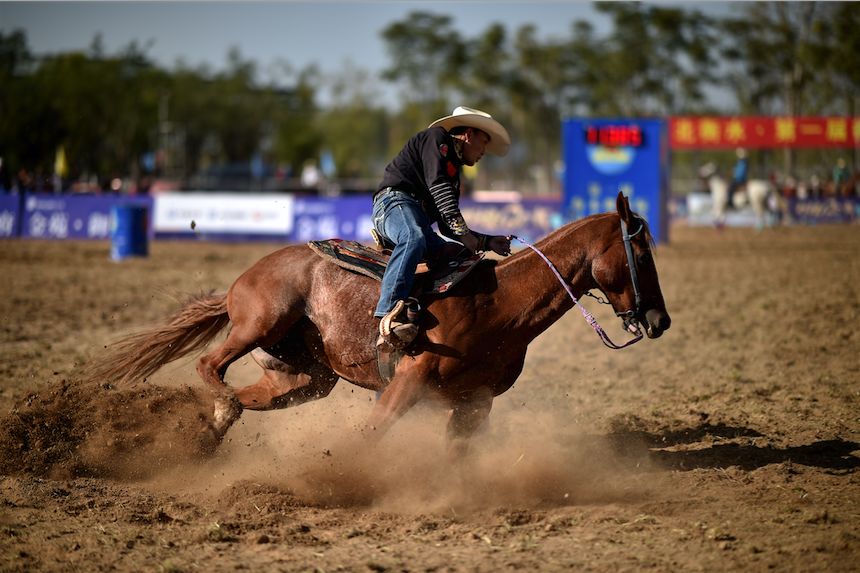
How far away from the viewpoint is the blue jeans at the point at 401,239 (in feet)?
18.7

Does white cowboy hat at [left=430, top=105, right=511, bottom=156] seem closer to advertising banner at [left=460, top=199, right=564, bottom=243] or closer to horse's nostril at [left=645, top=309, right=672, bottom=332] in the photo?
horse's nostril at [left=645, top=309, right=672, bottom=332]

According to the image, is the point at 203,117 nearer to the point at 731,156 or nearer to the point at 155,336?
the point at 731,156

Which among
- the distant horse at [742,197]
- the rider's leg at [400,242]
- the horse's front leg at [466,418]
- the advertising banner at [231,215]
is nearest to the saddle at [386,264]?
the rider's leg at [400,242]

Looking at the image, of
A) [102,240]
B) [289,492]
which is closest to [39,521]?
[289,492]

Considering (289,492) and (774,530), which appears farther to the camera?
(289,492)

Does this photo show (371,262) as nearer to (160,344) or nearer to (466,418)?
(466,418)

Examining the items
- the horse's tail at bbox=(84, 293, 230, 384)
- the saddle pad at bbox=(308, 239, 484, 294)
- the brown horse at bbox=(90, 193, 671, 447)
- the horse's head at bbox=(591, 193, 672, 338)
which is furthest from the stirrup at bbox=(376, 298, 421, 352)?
the horse's tail at bbox=(84, 293, 230, 384)

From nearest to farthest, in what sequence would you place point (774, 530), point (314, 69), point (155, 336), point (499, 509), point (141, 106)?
1. point (774, 530)
2. point (499, 509)
3. point (155, 336)
4. point (141, 106)
5. point (314, 69)

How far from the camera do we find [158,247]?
24.1 m

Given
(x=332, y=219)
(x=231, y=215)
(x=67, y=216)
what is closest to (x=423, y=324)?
(x=332, y=219)

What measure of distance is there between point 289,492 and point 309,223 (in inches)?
787

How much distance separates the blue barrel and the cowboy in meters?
15.7

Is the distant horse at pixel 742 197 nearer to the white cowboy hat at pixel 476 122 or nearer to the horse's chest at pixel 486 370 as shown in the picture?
the white cowboy hat at pixel 476 122

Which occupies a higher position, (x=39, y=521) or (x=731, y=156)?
Answer: (x=731, y=156)
